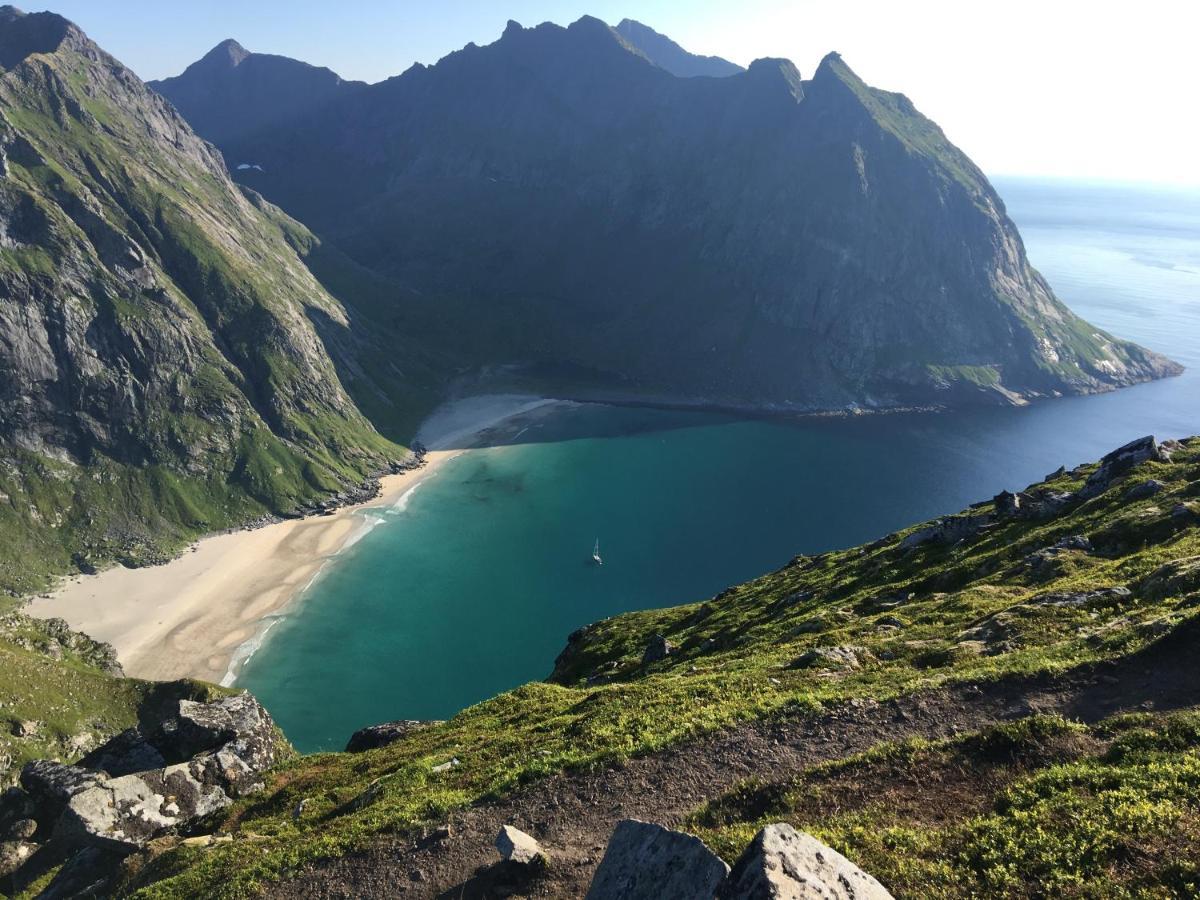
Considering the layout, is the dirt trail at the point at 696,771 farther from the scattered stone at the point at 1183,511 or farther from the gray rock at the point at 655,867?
the scattered stone at the point at 1183,511

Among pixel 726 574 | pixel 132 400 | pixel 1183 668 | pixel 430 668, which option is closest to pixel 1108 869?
pixel 1183 668

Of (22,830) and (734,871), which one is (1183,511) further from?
(22,830)

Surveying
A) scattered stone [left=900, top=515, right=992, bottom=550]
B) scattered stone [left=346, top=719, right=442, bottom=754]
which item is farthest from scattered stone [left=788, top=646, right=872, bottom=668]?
scattered stone [left=900, top=515, right=992, bottom=550]

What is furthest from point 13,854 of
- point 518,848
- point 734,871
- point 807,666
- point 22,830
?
point 734,871

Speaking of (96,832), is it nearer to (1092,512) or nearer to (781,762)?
(781,762)

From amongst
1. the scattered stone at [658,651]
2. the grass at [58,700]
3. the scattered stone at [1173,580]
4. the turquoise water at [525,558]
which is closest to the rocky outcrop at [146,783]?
the scattered stone at [658,651]

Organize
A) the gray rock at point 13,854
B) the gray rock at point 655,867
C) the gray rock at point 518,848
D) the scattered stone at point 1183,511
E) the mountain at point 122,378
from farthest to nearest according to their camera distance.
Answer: the mountain at point 122,378, the scattered stone at point 1183,511, the gray rock at point 13,854, the gray rock at point 518,848, the gray rock at point 655,867
